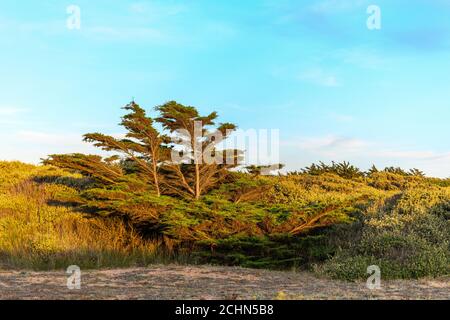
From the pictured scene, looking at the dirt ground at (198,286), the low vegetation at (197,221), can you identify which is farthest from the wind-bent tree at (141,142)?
the dirt ground at (198,286)

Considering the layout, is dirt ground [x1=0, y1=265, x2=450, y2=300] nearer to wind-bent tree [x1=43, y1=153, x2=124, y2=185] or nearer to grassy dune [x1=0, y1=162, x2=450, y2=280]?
grassy dune [x1=0, y1=162, x2=450, y2=280]

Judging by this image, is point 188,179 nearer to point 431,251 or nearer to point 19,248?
point 19,248

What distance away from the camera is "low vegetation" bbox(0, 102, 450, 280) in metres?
12.6

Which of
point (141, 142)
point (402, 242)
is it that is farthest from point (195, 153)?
point (402, 242)

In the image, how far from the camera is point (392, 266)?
36.3 feet

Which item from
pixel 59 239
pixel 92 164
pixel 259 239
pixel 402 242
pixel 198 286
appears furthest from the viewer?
pixel 92 164

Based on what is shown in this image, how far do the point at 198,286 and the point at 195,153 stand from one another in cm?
672

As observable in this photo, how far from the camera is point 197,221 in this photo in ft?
43.2

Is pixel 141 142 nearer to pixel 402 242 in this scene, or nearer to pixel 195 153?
pixel 195 153

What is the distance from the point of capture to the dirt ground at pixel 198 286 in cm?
718

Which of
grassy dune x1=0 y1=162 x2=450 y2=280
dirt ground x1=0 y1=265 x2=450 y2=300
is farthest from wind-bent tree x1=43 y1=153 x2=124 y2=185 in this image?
dirt ground x1=0 y1=265 x2=450 y2=300

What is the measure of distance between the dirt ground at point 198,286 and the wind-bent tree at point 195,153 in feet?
14.6

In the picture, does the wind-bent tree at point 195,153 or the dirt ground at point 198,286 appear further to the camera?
the wind-bent tree at point 195,153

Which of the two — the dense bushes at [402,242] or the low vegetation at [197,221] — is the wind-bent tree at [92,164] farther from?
the dense bushes at [402,242]
